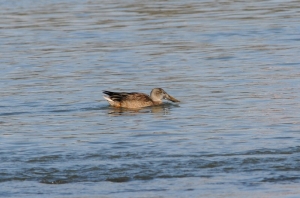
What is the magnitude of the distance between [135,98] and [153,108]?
418mm

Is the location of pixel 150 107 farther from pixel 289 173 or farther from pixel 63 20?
pixel 63 20

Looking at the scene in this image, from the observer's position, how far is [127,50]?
65.6 feet

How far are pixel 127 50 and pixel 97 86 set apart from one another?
417 cm

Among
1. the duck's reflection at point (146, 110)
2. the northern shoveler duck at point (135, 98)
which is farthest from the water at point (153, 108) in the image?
the northern shoveler duck at point (135, 98)

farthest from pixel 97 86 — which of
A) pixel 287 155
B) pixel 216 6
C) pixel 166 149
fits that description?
pixel 216 6

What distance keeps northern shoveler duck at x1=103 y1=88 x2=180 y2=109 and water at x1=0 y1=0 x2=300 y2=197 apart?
0.49 ft

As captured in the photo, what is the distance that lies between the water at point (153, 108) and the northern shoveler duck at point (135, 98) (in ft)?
0.49

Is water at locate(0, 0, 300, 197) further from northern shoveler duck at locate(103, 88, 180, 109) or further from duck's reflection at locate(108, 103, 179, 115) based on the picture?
northern shoveler duck at locate(103, 88, 180, 109)

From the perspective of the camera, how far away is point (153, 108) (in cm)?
1451

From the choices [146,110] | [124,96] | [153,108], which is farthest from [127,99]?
[153,108]

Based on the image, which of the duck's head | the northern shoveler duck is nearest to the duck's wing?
the northern shoveler duck

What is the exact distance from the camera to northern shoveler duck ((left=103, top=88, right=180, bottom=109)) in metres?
14.2

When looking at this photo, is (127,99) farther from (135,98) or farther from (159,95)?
(159,95)

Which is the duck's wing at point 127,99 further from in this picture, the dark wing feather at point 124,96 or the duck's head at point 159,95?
the duck's head at point 159,95
